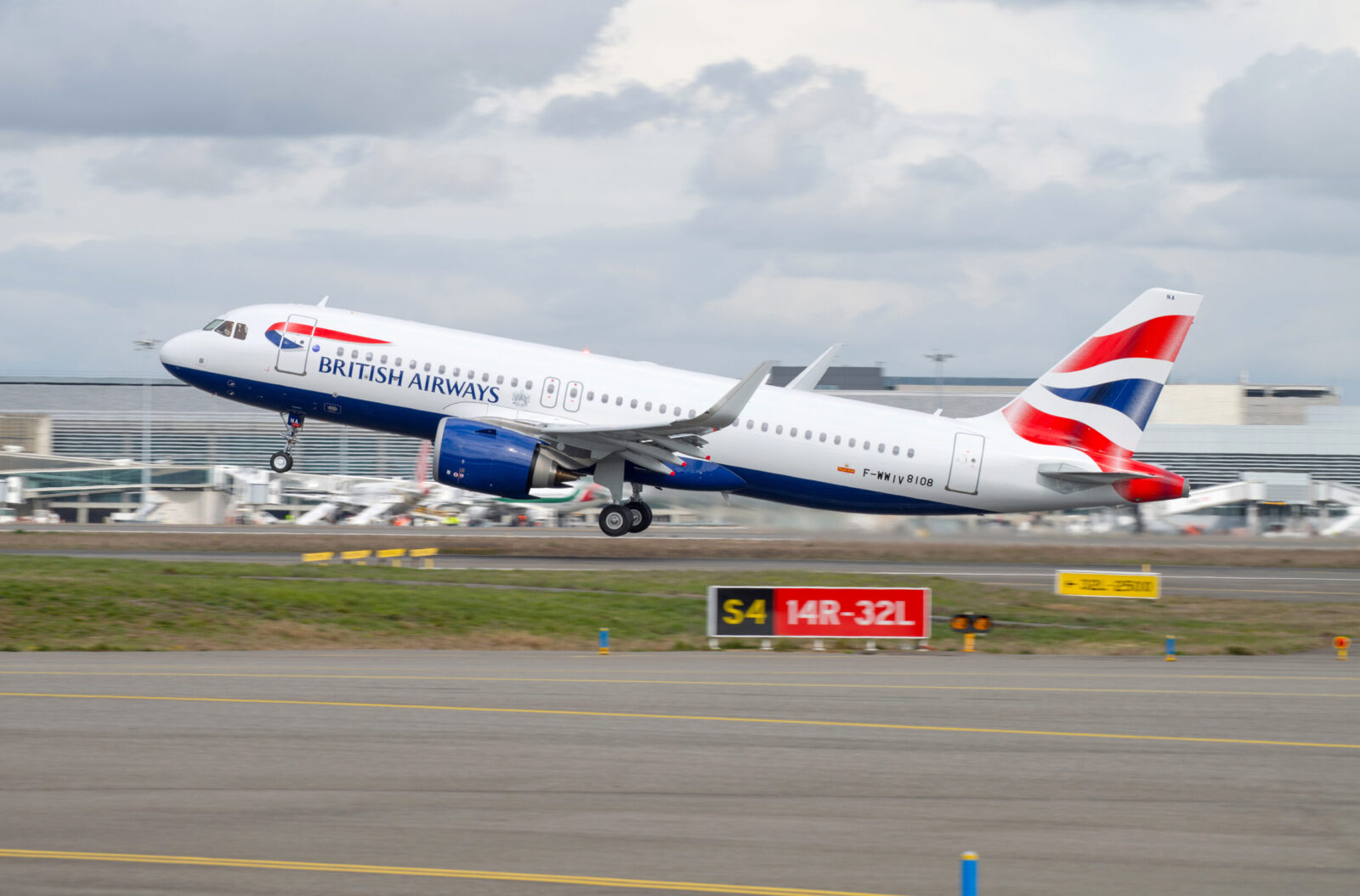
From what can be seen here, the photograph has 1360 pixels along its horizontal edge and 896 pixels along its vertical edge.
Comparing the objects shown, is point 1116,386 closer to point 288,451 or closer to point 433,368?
point 433,368

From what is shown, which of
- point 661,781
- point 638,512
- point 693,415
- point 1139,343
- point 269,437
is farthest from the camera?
point 269,437

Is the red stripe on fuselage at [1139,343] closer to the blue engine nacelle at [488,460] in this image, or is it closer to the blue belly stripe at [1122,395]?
the blue belly stripe at [1122,395]

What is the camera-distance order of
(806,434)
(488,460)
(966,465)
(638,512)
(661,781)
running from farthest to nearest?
(638,512) < (966,465) < (806,434) < (488,460) < (661,781)

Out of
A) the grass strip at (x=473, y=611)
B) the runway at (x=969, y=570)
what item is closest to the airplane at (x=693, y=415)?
the grass strip at (x=473, y=611)

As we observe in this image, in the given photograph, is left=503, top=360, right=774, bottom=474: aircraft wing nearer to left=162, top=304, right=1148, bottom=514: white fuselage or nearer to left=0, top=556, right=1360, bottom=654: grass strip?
left=162, top=304, right=1148, bottom=514: white fuselage

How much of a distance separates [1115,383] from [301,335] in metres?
23.2

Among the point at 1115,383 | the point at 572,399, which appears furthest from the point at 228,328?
the point at 1115,383

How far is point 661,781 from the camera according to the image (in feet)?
45.9

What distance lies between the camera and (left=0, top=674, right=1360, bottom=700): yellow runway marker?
20391 millimetres

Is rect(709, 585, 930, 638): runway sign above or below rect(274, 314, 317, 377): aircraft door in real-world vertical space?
below

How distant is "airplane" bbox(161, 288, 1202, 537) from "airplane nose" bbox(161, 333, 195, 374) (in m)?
0.05

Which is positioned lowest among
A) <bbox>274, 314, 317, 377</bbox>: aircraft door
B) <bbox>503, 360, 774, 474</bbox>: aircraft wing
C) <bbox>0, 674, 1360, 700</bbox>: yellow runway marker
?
<bbox>0, 674, 1360, 700</bbox>: yellow runway marker

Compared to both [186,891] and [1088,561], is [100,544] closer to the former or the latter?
[1088,561]

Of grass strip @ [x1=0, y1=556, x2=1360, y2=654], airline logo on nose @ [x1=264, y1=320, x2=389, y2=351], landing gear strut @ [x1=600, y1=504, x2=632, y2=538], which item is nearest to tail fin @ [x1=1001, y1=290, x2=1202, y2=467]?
Result: grass strip @ [x1=0, y1=556, x2=1360, y2=654]
